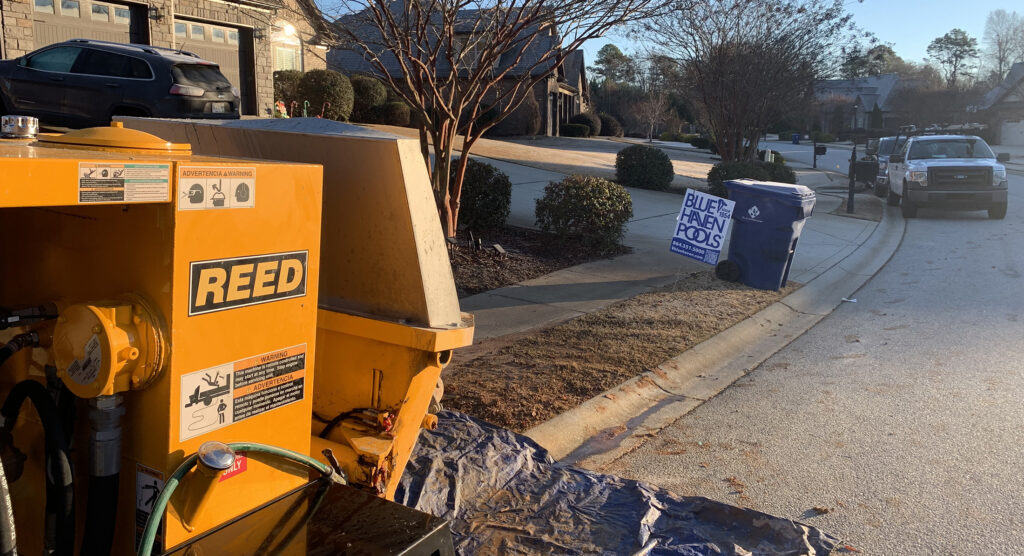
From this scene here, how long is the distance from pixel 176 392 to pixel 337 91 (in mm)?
24542

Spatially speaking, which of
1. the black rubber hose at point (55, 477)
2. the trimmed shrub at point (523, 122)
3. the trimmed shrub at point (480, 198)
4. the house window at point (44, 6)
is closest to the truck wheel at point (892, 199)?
the trimmed shrub at point (480, 198)

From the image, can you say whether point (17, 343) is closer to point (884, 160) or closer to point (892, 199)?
point (892, 199)

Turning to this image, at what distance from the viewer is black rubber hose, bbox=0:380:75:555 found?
2182 millimetres

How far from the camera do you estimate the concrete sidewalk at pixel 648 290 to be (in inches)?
210

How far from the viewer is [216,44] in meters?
23.1

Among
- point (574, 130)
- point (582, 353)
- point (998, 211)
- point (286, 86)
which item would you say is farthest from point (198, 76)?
point (574, 130)

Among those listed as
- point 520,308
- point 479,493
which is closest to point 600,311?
point 520,308

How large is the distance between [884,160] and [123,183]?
24.1 metres

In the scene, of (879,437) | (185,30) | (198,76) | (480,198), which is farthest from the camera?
(185,30)

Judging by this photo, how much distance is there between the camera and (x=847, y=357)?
23.6ft

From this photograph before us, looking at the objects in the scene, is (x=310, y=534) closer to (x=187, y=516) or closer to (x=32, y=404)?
(x=187, y=516)

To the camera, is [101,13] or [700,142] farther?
[700,142]

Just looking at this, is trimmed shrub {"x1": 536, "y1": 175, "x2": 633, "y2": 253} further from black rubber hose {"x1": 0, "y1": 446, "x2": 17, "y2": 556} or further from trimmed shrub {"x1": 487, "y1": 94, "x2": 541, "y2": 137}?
trimmed shrub {"x1": 487, "y1": 94, "x2": 541, "y2": 137}

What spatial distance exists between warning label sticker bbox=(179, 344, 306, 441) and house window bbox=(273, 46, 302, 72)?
26.8 meters
